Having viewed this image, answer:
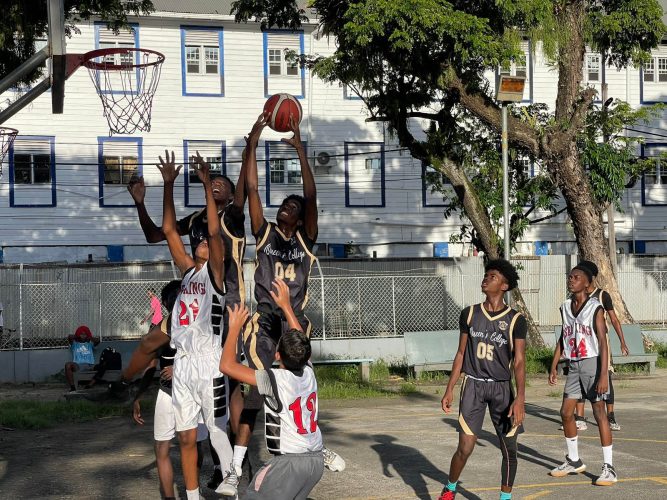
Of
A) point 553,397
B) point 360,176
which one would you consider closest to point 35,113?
point 360,176

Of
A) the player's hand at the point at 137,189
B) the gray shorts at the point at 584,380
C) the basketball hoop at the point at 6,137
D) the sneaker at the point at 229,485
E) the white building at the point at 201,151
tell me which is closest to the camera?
the sneaker at the point at 229,485

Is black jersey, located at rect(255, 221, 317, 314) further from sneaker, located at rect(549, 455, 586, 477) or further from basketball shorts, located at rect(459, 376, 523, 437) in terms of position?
sneaker, located at rect(549, 455, 586, 477)

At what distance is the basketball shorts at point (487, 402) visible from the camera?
8422mm

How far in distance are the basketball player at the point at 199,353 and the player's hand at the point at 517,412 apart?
2.37 meters

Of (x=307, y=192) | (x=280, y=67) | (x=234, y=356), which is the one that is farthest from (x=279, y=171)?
(x=234, y=356)

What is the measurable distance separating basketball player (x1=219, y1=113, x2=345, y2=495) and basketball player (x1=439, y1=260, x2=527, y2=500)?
1.43 metres

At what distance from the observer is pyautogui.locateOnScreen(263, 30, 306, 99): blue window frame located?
119 ft

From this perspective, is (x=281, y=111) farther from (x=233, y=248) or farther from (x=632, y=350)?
(x=632, y=350)

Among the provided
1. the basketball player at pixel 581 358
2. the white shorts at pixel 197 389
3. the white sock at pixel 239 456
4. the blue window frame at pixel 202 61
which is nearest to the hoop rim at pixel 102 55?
the white shorts at pixel 197 389

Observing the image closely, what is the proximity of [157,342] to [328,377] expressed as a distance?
11.9m

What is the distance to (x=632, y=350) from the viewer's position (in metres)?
20.4

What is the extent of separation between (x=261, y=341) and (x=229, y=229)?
1.00m

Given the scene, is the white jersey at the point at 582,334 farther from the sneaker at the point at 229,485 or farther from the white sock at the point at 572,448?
the sneaker at the point at 229,485

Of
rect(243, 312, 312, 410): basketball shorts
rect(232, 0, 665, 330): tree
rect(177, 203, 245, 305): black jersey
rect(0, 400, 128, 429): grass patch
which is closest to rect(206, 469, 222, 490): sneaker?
rect(243, 312, 312, 410): basketball shorts
